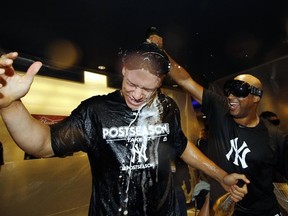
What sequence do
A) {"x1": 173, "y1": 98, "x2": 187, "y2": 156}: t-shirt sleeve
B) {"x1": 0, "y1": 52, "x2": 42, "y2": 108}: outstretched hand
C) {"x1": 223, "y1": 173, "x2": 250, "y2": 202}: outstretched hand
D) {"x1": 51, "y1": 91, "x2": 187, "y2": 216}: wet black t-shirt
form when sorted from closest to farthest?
A: {"x1": 0, "y1": 52, "x2": 42, "y2": 108}: outstretched hand, {"x1": 51, "y1": 91, "x2": 187, "y2": 216}: wet black t-shirt, {"x1": 223, "y1": 173, "x2": 250, "y2": 202}: outstretched hand, {"x1": 173, "y1": 98, "x2": 187, "y2": 156}: t-shirt sleeve

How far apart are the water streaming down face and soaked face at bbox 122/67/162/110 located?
147 millimetres

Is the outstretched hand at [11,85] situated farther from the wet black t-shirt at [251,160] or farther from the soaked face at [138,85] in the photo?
the wet black t-shirt at [251,160]

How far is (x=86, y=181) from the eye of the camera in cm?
653

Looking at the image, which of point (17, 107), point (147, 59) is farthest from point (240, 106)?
point (17, 107)

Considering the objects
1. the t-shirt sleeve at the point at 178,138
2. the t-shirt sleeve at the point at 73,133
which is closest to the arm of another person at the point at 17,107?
the t-shirt sleeve at the point at 73,133

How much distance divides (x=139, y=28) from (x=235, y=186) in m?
3.36

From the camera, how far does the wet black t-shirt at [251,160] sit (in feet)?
9.59

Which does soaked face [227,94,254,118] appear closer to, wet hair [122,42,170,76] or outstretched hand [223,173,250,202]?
outstretched hand [223,173,250,202]

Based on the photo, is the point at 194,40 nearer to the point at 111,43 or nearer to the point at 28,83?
the point at 111,43

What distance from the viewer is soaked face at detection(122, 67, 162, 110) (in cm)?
193

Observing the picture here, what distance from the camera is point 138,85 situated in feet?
6.31

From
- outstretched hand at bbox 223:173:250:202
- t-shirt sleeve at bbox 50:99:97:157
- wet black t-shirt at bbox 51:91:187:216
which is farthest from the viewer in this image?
outstretched hand at bbox 223:173:250:202

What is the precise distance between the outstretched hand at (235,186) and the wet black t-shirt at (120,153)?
1.82 ft

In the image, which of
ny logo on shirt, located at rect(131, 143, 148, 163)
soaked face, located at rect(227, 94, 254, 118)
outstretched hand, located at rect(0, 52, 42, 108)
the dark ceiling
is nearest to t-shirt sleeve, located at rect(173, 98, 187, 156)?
ny logo on shirt, located at rect(131, 143, 148, 163)
